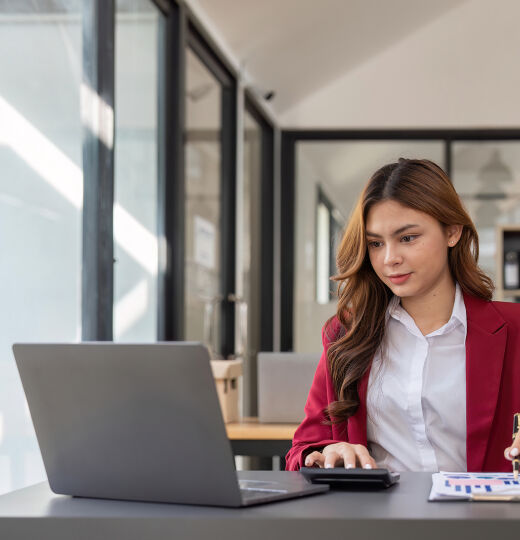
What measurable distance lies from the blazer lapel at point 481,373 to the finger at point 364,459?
1.08 ft

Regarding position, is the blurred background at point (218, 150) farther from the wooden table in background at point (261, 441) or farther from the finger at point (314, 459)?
the finger at point (314, 459)

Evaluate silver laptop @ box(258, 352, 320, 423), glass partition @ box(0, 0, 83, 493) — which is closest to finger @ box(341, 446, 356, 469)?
glass partition @ box(0, 0, 83, 493)

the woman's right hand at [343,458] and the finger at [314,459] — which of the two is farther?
the finger at [314,459]

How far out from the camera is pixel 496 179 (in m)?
6.39

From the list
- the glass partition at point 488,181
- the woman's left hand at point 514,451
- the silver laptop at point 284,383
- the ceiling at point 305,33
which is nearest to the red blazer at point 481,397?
the woman's left hand at point 514,451

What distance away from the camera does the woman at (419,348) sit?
1714 millimetres

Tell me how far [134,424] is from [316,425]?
27.0 inches

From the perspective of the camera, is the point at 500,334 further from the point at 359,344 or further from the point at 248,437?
the point at 248,437

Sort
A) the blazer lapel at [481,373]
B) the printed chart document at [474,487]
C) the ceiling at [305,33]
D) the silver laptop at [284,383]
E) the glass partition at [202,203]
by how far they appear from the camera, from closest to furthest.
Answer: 1. the printed chart document at [474,487]
2. the blazer lapel at [481,373]
3. the silver laptop at [284,383]
4. the glass partition at [202,203]
5. the ceiling at [305,33]

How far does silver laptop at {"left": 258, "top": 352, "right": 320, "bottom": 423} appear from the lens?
323 cm

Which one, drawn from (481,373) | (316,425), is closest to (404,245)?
(481,373)

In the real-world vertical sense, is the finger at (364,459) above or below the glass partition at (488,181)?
below

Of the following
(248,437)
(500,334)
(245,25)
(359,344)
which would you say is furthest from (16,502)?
(245,25)

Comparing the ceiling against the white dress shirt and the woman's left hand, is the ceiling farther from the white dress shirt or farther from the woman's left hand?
the woman's left hand
